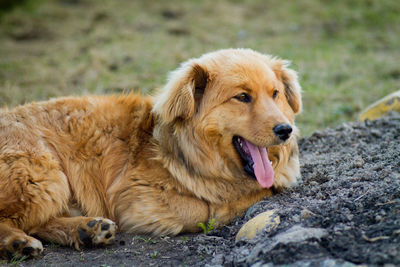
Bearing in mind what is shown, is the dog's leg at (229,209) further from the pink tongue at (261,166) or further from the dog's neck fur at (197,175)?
the pink tongue at (261,166)

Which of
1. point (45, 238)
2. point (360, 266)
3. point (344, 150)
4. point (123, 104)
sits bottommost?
point (45, 238)

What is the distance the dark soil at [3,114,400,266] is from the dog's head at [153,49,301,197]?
446 millimetres

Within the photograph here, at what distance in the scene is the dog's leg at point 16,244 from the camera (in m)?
3.69

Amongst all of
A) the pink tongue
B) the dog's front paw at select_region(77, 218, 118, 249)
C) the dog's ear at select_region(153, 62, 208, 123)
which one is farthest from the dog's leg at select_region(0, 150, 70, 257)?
the pink tongue

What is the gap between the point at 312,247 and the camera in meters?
2.95

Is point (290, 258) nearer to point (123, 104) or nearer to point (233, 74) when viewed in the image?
point (233, 74)

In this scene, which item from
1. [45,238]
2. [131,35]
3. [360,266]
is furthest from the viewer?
[131,35]

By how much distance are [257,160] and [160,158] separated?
0.96 meters

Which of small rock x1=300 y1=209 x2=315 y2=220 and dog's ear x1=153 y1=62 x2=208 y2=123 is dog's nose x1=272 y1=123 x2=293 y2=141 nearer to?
small rock x1=300 y1=209 x2=315 y2=220

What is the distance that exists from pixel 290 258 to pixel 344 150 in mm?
2612

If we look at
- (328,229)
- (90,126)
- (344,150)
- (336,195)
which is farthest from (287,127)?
(90,126)

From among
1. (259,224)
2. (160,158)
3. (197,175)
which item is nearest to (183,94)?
(160,158)

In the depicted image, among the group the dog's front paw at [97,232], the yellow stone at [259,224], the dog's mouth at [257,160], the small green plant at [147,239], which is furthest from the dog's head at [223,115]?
the dog's front paw at [97,232]

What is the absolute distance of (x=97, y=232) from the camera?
393 cm
